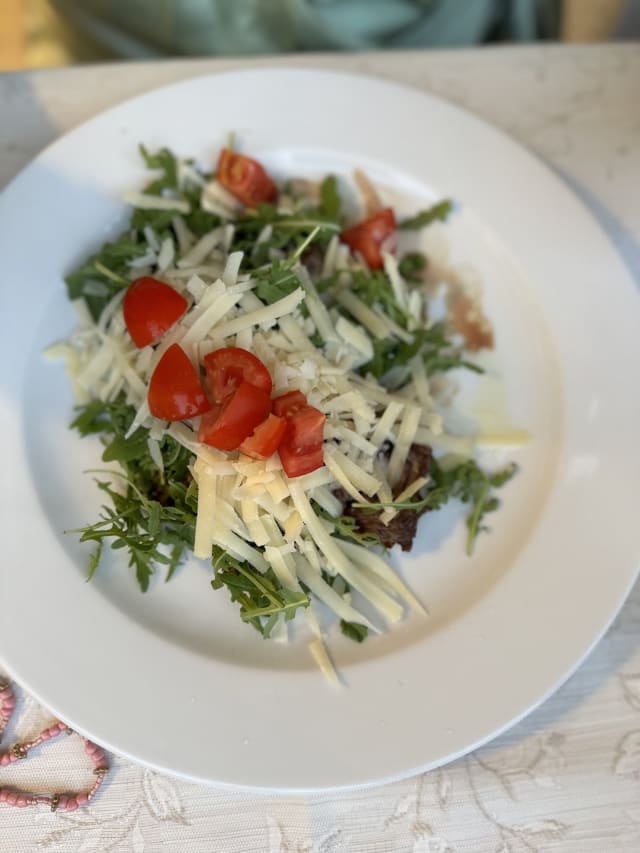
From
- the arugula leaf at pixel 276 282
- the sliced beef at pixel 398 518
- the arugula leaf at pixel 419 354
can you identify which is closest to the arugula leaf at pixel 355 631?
the sliced beef at pixel 398 518

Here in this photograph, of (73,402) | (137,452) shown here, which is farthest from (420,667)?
(73,402)

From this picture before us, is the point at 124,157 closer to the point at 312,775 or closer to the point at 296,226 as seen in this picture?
the point at 296,226

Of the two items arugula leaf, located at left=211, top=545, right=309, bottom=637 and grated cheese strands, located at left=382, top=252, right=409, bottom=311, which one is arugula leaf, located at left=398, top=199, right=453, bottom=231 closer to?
grated cheese strands, located at left=382, top=252, right=409, bottom=311

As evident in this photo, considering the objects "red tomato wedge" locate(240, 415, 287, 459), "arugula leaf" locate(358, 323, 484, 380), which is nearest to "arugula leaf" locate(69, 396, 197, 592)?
"red tomato wedge" locate(240, 415, 287, 459)

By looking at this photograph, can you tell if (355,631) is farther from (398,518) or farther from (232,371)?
(232,371)

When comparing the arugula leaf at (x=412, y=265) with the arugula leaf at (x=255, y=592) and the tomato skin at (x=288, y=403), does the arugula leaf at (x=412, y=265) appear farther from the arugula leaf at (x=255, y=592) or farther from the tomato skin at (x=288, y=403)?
the arugula leaf at (x=255, y=592)

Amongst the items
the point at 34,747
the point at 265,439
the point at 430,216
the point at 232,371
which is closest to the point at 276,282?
the point at 232,371
